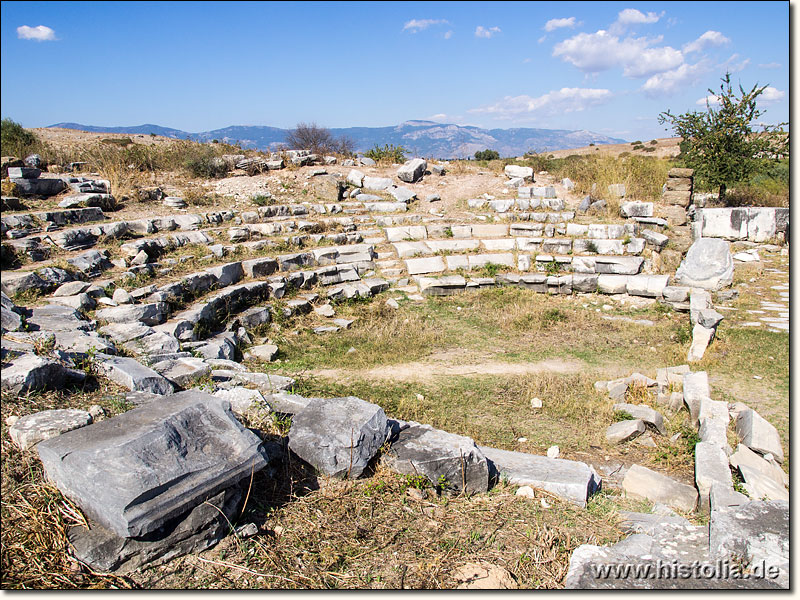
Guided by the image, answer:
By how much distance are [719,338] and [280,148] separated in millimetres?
15272

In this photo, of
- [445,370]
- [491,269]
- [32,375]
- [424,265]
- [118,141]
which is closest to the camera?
[32,375]

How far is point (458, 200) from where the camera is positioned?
1533 cm

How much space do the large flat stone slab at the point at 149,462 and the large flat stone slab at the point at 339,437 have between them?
655 millimetres

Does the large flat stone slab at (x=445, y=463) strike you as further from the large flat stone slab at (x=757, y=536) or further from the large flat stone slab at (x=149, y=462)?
the large flat stone slab at (x=757, y=536)

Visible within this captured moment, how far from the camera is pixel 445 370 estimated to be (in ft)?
24.7

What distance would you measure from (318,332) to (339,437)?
5.23 m

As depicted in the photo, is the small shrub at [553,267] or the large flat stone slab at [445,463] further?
the small shrub at [553,267]

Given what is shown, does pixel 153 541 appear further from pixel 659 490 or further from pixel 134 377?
pixel 659 490

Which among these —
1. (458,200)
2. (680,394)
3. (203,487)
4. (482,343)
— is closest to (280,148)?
(458,200)

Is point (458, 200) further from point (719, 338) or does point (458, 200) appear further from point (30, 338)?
point (30, 338)

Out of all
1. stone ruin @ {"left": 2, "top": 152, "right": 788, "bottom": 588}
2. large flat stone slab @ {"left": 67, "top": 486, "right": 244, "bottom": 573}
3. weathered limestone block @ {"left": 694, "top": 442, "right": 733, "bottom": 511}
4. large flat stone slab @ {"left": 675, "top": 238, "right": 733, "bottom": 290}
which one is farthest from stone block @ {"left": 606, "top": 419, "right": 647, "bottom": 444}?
large flat stone slab @ {"left": 675, "top": 238, "right": 733, "bottom": 290}

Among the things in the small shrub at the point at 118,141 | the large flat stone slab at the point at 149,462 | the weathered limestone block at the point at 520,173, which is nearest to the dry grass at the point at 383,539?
the large flat stone slab at the point at 149,462

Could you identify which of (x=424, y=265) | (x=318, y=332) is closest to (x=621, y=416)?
(x=318, y=332)

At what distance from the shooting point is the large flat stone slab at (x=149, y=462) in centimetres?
260
